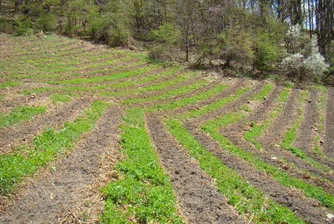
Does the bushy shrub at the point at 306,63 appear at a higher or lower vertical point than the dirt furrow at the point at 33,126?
higher

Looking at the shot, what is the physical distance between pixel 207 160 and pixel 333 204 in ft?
13.3

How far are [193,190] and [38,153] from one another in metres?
4.64

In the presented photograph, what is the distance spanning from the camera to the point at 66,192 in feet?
22.4

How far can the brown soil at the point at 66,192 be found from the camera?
5.96 m

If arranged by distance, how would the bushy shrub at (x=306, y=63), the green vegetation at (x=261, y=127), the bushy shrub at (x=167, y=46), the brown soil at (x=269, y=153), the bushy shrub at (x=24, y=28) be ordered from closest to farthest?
the brown soil at (x=269, y=153), the green vegetation at (x=261, y=127), the bushy shrub at (x=167, y=46), the bushy shrub at (x=306, y=63), the bushy shrub at (x=24, y=28)

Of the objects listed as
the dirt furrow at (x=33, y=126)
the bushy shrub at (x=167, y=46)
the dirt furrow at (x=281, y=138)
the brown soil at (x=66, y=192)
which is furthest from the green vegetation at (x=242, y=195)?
the bushy shrub at (x=167, y=46)

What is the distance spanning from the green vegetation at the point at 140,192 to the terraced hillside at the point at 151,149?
3 centimetres

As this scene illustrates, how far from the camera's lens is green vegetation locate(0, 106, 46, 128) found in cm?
1043

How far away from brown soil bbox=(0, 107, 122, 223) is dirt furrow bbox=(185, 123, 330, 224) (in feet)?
14.0

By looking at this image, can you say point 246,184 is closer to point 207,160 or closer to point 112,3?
point 207,160

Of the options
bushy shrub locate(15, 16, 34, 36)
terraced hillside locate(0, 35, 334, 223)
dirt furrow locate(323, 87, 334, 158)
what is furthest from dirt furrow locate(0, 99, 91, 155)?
bushy shrub locate(15, 16, 34, 36)

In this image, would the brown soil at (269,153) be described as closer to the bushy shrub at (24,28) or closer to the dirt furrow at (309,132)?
the dirt furrow at (309,132)

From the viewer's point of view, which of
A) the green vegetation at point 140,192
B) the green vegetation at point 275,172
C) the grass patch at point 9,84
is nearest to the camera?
the green vegetation at point 140,192

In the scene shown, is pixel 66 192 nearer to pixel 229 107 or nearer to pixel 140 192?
pixel 140 192
